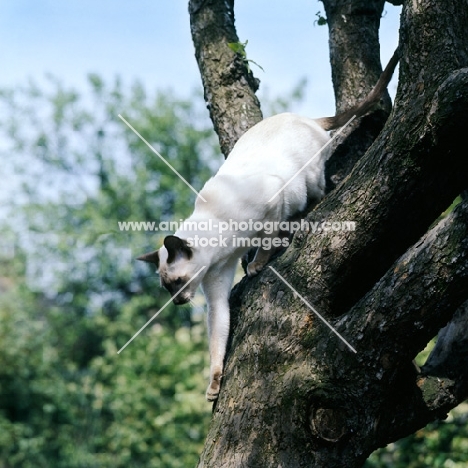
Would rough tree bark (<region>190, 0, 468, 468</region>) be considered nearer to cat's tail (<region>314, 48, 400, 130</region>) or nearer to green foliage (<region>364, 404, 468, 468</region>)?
cat's tail (<region>314, 48, 400, 130</region>)

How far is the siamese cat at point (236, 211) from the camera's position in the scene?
9.33 feet

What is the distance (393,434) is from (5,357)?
1045 centimetres

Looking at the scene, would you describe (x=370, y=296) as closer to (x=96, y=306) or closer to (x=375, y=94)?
(x=375, y=94)

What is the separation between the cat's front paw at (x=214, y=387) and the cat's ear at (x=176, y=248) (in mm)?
553

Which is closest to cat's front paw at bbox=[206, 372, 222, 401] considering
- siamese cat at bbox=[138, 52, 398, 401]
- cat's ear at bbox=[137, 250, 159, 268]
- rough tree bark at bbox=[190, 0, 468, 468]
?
siamese cat at bbox=[138, 52, 398, 401]

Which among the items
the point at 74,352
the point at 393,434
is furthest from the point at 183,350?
the point at 393,434

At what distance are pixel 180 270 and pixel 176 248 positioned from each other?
0.11m

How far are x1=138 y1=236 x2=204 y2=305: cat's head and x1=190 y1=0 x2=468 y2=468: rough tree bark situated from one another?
53cm

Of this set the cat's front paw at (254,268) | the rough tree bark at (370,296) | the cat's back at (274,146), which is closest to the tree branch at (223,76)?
the cat's back at (274,146)

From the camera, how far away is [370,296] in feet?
6.86

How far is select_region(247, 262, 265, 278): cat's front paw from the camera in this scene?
8.86 feet

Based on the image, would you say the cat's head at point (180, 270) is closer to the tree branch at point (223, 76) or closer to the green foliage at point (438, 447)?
the tree branch at point (223, 76)

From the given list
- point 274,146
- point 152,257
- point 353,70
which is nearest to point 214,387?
point 152,257

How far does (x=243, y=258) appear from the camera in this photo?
3.26 metres
